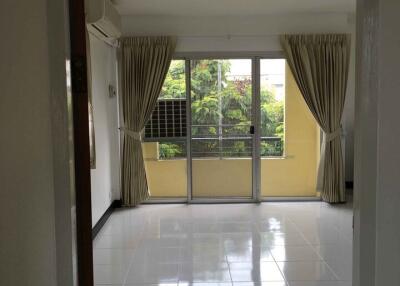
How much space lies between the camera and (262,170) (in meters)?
6.20

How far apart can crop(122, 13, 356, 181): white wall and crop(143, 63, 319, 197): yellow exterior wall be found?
84 centimetres

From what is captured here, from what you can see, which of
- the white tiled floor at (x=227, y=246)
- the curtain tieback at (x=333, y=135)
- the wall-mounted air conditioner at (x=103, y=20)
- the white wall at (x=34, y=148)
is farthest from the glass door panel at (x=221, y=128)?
the white wall at (x=34, y=148)

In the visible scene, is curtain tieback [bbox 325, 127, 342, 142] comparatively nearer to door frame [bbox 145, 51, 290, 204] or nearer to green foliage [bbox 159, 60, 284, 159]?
green foliage [bbox 159, 60, 284, 159]

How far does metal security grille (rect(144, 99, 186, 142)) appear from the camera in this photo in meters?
6.05

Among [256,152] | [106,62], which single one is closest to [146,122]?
[106,62]

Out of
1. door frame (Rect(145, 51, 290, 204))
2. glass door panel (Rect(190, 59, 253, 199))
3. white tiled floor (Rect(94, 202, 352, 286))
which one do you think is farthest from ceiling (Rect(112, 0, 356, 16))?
white tiled floor (Rect(94, 202, 352, 286))

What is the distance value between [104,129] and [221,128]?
5.60 ft

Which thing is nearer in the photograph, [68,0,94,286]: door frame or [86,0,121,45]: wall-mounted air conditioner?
[68,0,94,286]: door frame

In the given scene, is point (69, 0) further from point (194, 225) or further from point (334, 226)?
point (334, 226)

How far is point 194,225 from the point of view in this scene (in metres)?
5.04

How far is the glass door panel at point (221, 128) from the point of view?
600 centimetres

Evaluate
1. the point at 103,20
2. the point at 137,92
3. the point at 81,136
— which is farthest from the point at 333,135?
the point at 81,136

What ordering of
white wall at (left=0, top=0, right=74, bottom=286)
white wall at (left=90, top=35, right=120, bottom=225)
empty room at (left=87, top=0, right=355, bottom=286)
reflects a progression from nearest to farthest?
white wall at (left=0, top=0, right=74, bottom=286) < white wall at (left=90, top=35, right=120, bottom=225) < empty room at (left=87, top=0, right=355, bottom=286)

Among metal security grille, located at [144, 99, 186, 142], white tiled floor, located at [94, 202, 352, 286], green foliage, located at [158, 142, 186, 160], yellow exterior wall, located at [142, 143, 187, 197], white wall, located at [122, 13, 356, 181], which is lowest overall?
white tiled floor, located at [94, 202, 352, 286]
